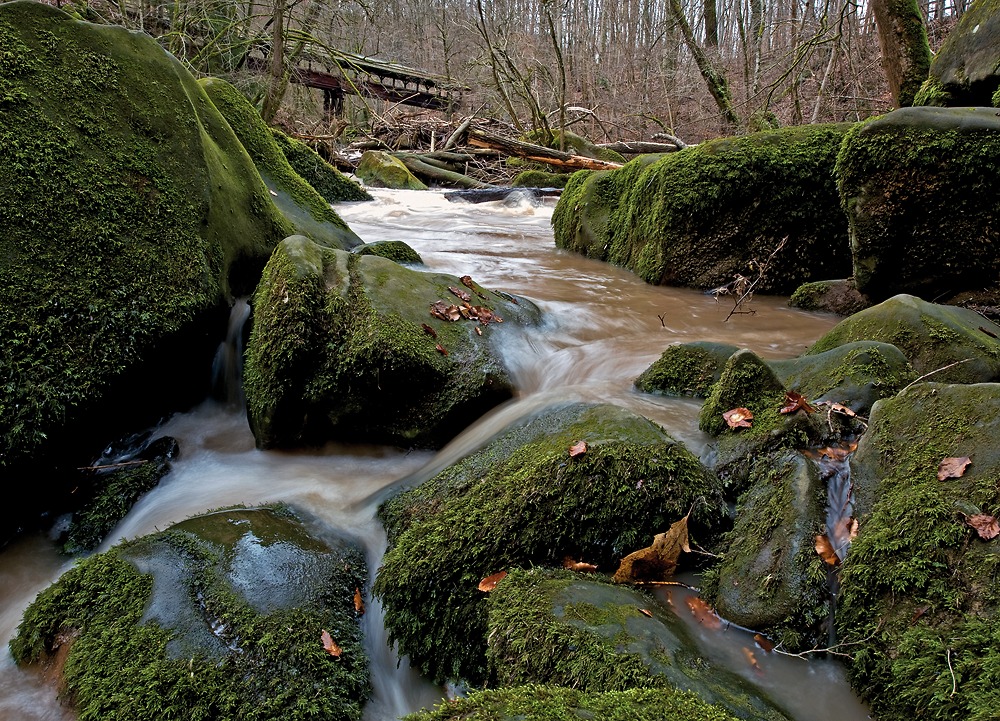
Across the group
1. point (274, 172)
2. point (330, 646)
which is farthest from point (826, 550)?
point (274, 172)

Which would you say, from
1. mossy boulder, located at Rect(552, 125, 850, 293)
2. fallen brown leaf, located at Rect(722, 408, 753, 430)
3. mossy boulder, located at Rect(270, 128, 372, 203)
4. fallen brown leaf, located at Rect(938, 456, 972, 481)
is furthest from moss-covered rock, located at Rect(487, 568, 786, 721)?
mossy boulder, located at Rect(270, 128, 372, 203)

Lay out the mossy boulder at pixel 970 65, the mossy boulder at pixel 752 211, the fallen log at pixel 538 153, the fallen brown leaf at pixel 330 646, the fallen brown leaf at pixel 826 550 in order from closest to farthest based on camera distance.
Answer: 1. the fallen brown leaf at pixel 826 550
2. the fallen brown leaf at pixel 330 646
3. the mossy boulder at pixel 970 65
4. the mossy boulder at pixel 752 211
5. the fallen log at pixel 538 153

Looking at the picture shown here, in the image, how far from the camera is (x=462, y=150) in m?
18.2

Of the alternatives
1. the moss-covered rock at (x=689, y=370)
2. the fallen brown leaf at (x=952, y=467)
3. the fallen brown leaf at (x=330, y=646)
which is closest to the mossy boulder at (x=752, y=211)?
the moss-covered rock at (x=689, y=370)

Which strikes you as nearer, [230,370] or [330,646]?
[330,646]

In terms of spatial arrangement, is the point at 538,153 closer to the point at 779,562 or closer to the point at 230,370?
the point at 230,370

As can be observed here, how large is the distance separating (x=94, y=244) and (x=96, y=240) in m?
0.03

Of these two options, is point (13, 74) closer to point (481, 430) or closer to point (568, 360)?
point (481, 430)

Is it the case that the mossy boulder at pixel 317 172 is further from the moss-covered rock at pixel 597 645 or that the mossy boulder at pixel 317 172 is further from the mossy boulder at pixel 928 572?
the mossy boulder at pixel 928 572

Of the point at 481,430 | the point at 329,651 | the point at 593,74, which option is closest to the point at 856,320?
the point at 481,430

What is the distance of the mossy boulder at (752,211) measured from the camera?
19.8ft

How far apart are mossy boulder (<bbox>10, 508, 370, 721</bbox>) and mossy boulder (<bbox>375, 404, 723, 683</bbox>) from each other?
0.27 metres

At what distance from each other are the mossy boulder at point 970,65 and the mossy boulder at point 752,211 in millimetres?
1031

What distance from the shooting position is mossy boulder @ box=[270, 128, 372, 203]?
9.40 m
